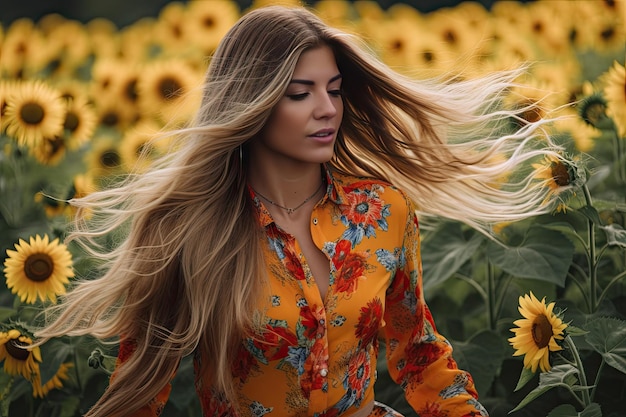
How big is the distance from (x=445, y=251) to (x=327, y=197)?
857 mm

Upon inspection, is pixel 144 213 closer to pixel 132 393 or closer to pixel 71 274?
pixel 132 393

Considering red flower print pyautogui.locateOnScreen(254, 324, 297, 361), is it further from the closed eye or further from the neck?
the closed eye

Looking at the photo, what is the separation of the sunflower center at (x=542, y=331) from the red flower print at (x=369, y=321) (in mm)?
384

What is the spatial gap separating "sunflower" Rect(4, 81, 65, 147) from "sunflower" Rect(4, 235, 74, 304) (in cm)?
77

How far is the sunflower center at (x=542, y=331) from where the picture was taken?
3270 millimetres

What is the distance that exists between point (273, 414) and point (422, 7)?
154 inches

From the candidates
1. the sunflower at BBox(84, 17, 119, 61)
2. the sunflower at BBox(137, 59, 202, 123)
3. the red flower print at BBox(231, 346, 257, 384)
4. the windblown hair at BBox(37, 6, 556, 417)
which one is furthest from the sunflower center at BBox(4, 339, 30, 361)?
the sunflower at BBox(84, 17, 119, 61)

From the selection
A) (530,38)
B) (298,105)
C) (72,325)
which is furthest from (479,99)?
(530,38)

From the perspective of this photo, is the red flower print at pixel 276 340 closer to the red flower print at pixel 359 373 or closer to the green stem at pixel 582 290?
the red flower print at pixel 359 373

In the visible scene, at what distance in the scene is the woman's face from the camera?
3146mm

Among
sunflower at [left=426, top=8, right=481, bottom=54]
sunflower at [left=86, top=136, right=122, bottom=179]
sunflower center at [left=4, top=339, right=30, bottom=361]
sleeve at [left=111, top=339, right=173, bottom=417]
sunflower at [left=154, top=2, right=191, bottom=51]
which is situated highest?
sleeve at [left=111, top=339, right=173, bottom=417]

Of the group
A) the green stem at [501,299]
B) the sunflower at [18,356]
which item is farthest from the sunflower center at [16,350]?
the green stem at [501,299]

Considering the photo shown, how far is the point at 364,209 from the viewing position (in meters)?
3.32

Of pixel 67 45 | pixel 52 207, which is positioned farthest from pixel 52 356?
pixel 67 45
